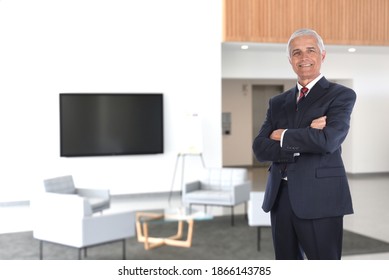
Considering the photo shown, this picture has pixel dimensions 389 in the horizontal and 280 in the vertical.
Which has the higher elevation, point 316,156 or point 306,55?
point 306,55

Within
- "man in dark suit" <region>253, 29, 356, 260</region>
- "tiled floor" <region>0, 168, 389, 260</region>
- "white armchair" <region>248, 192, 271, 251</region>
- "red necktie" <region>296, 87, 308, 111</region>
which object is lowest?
"tiled floor" <region>0, 168, 389, 260</region>

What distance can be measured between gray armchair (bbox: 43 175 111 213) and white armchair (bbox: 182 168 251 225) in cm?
108

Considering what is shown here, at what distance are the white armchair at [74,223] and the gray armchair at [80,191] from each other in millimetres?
1241

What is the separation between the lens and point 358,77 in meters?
9.68

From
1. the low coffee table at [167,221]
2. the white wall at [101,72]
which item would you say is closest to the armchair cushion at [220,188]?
the low coffee table at [167,221]

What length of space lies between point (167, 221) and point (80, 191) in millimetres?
1629

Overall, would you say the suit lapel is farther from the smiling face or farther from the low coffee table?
the low coffee table

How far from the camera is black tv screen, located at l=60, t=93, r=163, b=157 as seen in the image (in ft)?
26.3

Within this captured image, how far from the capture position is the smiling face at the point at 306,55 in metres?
1.72

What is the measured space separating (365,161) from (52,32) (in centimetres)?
659

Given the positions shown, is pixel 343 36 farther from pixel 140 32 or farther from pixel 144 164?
pixel 144 164

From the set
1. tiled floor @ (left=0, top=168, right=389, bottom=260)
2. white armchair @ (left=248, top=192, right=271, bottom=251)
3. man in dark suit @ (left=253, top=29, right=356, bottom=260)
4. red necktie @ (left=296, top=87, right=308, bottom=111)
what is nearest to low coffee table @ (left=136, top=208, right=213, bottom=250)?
white armchair @ (left=248, top=192, right=271, bottom=251)

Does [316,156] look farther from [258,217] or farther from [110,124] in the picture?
[110,124]

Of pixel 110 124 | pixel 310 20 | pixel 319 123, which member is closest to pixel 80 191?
pixel 110 124
